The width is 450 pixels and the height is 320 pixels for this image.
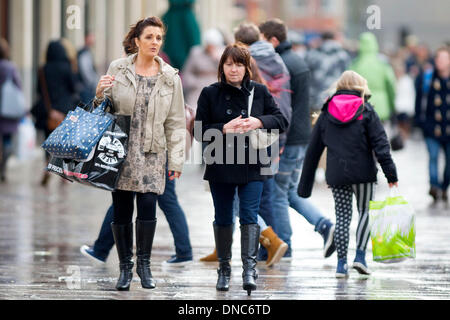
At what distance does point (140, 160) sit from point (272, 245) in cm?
175

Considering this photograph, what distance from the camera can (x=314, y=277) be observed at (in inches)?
354

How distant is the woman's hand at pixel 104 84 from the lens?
809 cm

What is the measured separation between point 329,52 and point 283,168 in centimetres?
787

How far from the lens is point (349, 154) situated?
8977mm

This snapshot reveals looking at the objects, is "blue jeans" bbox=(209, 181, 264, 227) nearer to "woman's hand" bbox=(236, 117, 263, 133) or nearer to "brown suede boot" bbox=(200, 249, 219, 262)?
"woman's hand" bbox=(236, 117, 263, 133)

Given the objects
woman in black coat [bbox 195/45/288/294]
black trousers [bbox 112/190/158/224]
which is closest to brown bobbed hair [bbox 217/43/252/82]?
woman in black coat [bbox 195/45/288/294]

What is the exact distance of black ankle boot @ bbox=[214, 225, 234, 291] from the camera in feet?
27.1

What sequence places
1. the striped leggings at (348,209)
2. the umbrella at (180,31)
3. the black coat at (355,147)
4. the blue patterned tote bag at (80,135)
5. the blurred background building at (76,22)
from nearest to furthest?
the blue patterned tote bag at (80,135)
the black coat at (355,147)
the striped leggings at (348,209)
the umbrella at (180,31)
the blurred background building at (76,22)

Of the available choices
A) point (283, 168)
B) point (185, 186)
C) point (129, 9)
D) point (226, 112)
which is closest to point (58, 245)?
point (283, 168)

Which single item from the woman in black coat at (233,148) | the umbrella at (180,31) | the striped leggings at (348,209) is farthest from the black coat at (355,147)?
the umbrella at (180,31)

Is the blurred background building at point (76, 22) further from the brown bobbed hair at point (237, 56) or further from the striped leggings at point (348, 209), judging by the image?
the striped leggings at point (348, 209)

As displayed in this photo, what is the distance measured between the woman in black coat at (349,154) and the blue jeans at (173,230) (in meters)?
1.03
